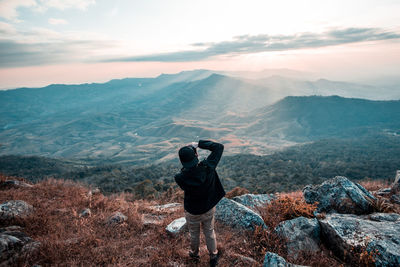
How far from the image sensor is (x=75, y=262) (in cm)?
464

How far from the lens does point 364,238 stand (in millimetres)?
4836

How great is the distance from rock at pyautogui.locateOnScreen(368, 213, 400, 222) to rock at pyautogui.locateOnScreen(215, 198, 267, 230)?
3.03m

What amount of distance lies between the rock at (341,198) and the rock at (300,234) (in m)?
1.62

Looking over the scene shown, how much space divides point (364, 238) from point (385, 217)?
5.91 feet

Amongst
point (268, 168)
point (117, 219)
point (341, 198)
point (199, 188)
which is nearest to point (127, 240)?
point (117, 219)

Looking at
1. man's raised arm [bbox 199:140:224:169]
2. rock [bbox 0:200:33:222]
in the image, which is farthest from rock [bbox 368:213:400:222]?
rock [bbox 0:200:33:222]

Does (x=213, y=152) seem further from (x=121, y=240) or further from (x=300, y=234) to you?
(x=121, y=240)

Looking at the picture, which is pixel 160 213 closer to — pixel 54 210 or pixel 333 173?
pixel 54 210

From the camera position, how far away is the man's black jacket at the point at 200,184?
424cm

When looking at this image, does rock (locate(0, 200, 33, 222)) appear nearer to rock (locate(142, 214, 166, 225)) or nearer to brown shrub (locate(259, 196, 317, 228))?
rock (locate(142, 214, 166, 225))

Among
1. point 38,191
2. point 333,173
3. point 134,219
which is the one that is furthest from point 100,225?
point 333,173

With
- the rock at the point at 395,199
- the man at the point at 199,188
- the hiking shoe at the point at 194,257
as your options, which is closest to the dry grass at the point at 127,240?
the hiking shoe at the point at 194,257

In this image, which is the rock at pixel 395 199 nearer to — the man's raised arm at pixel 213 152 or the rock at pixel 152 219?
the man's raised arm at pixel 213 152

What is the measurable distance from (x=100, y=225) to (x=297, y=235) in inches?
222
